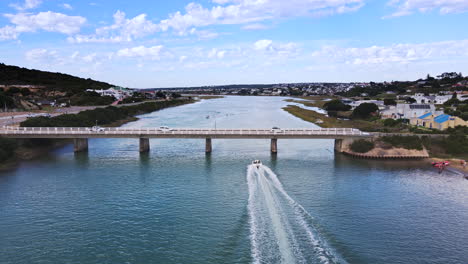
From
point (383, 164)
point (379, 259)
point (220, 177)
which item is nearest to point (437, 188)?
point (383, 164)

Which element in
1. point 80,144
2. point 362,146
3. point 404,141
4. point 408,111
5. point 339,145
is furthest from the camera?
point 408,111

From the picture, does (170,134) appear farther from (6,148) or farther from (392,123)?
(392,123)

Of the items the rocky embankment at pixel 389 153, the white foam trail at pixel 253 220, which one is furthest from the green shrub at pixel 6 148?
the rocky embankment at pixel 389 153

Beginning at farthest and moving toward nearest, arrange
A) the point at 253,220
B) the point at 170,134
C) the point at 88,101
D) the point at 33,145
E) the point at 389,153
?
the point at 88,101 < the point at 33,145 < the point at 170,134 < the point at 389,153 < the point at 253,220

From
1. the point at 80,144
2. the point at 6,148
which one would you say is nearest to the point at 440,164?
the point at 80,144

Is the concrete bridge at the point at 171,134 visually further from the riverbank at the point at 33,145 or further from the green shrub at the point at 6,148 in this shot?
the green shrub at the point at 6,148

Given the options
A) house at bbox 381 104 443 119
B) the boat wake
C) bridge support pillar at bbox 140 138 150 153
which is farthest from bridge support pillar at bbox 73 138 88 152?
house at bbox 381 104 443 119

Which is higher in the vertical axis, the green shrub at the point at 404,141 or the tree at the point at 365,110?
the tree at the point at 365,110
